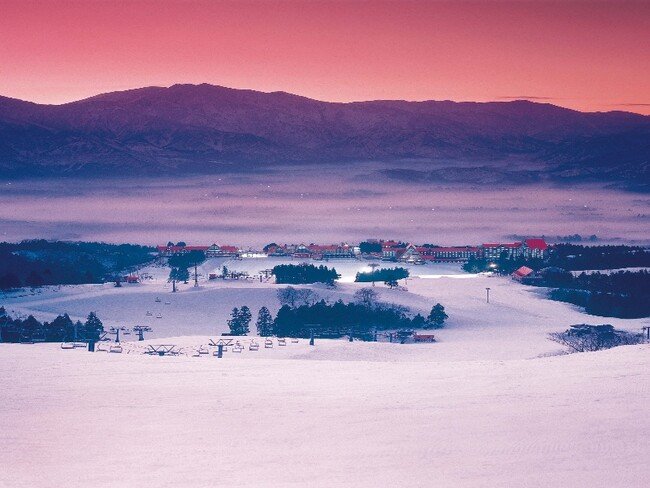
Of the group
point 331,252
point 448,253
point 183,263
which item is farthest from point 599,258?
point 183,263

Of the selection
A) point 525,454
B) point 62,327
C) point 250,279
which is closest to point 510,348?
point 62,327

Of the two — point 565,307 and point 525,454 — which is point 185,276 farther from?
point 525,454

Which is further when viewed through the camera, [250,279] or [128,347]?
[250,279]

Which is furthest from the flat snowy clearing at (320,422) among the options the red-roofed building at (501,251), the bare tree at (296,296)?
the red-roofed building at (501,251)

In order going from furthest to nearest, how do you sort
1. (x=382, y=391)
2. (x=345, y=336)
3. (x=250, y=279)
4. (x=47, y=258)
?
(x=47, y=258) → (x=250, y=279) → (x=345, y=336) → (x=382, y=391)

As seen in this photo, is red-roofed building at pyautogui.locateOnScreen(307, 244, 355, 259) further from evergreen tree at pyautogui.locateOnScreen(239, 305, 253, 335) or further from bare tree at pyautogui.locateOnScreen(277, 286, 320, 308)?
evergreen tree at pyautogui.locateOnScreen(239, 305, 253, 335)

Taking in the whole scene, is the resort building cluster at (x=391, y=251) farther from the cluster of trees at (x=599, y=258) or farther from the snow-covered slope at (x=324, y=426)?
the snow-covered slope at (x=324, y=426)
